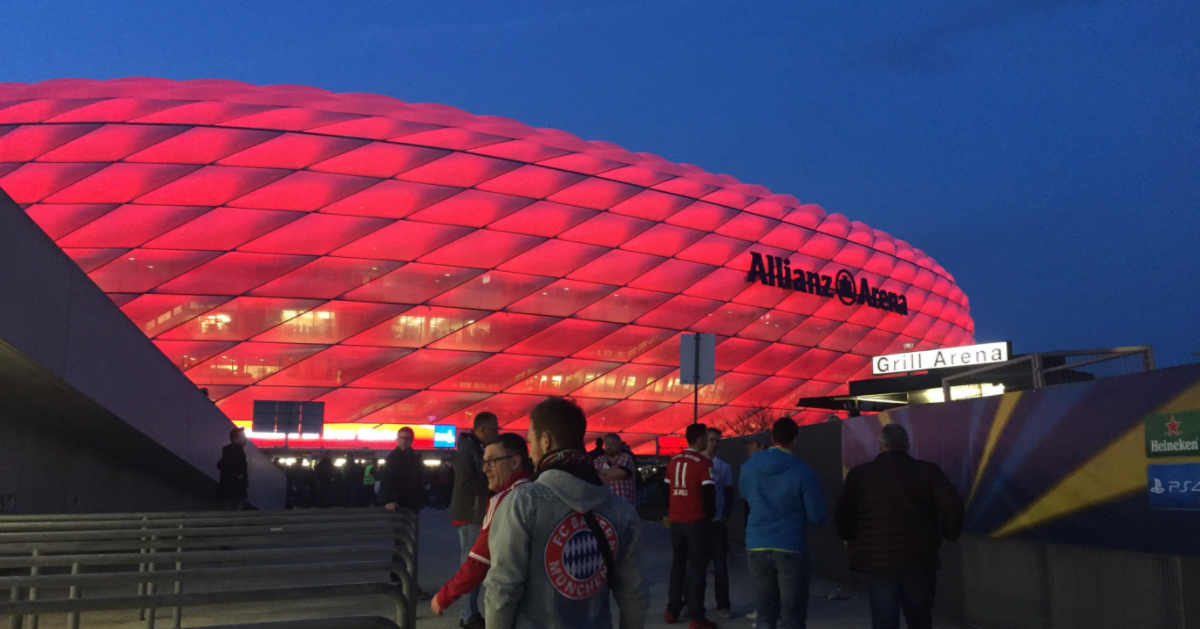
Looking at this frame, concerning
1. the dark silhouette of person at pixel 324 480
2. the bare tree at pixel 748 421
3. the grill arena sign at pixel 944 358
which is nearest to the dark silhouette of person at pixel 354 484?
the dark silhouette of person at pixel 324 480

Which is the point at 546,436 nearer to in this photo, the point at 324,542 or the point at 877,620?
the point at 877,620

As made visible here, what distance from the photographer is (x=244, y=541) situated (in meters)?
5.30

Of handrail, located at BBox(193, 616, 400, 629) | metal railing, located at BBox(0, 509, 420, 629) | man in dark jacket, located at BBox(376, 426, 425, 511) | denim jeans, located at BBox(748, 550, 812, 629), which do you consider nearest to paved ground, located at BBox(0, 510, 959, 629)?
Result: metal railing, located at BBox(0, 509, 420, 629)

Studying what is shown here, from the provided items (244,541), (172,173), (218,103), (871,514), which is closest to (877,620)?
(871,514)

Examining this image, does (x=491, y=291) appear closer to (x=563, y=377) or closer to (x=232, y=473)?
(x=563, y=377)

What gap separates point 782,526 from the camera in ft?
19.1

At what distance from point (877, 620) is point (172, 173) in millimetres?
27367

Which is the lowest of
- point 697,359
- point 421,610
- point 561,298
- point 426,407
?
point 421,610

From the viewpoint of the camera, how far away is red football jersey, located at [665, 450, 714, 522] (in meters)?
7.26

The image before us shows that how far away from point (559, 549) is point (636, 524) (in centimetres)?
34

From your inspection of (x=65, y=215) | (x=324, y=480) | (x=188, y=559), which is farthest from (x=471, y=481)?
(x=65, y=215)

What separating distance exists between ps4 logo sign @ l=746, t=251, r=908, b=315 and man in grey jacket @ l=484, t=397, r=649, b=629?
3219 centimetres

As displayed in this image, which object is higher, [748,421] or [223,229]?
[223,229]

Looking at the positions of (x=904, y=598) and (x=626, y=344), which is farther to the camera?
(x=626, y=344)
